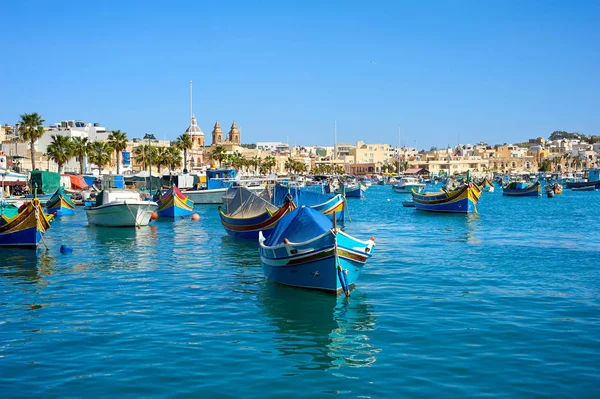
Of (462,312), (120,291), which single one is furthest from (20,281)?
(462,312)

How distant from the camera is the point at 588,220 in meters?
53.1

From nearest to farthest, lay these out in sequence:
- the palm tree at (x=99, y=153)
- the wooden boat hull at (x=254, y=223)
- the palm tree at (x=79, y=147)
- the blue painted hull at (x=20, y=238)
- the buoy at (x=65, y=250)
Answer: the buoy at (x=65, y=250), the blue painted hull at (x=20, y=238), the wooden boat hull at (x=254, y=223), the palm tree at (x=79, y=147), the palm tree at (x=99, y=153)

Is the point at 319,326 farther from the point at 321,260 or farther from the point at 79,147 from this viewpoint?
the point at 79,147

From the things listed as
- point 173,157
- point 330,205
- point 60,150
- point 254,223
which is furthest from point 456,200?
point 173,157

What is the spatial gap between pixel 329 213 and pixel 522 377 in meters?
32.5

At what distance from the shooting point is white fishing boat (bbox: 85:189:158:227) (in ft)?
151

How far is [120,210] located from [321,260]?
29292mm

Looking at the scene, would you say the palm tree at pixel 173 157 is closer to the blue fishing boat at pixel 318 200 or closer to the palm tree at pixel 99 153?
the palm tree at pixel 99 153

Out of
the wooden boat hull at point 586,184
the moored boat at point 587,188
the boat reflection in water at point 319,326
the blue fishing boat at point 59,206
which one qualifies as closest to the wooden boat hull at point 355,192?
the moored boat at point 587,188

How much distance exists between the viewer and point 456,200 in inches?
2375

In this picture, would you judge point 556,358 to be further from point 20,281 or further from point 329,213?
point 329,213

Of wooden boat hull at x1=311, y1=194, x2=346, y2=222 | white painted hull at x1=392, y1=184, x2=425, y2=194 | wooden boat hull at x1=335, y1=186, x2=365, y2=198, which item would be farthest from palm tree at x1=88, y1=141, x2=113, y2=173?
wooden boat hull at x1=311, y1=194, x2=346, y2=222

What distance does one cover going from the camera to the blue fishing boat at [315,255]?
19797 millimetres

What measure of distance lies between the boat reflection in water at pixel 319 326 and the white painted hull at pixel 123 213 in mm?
25974
